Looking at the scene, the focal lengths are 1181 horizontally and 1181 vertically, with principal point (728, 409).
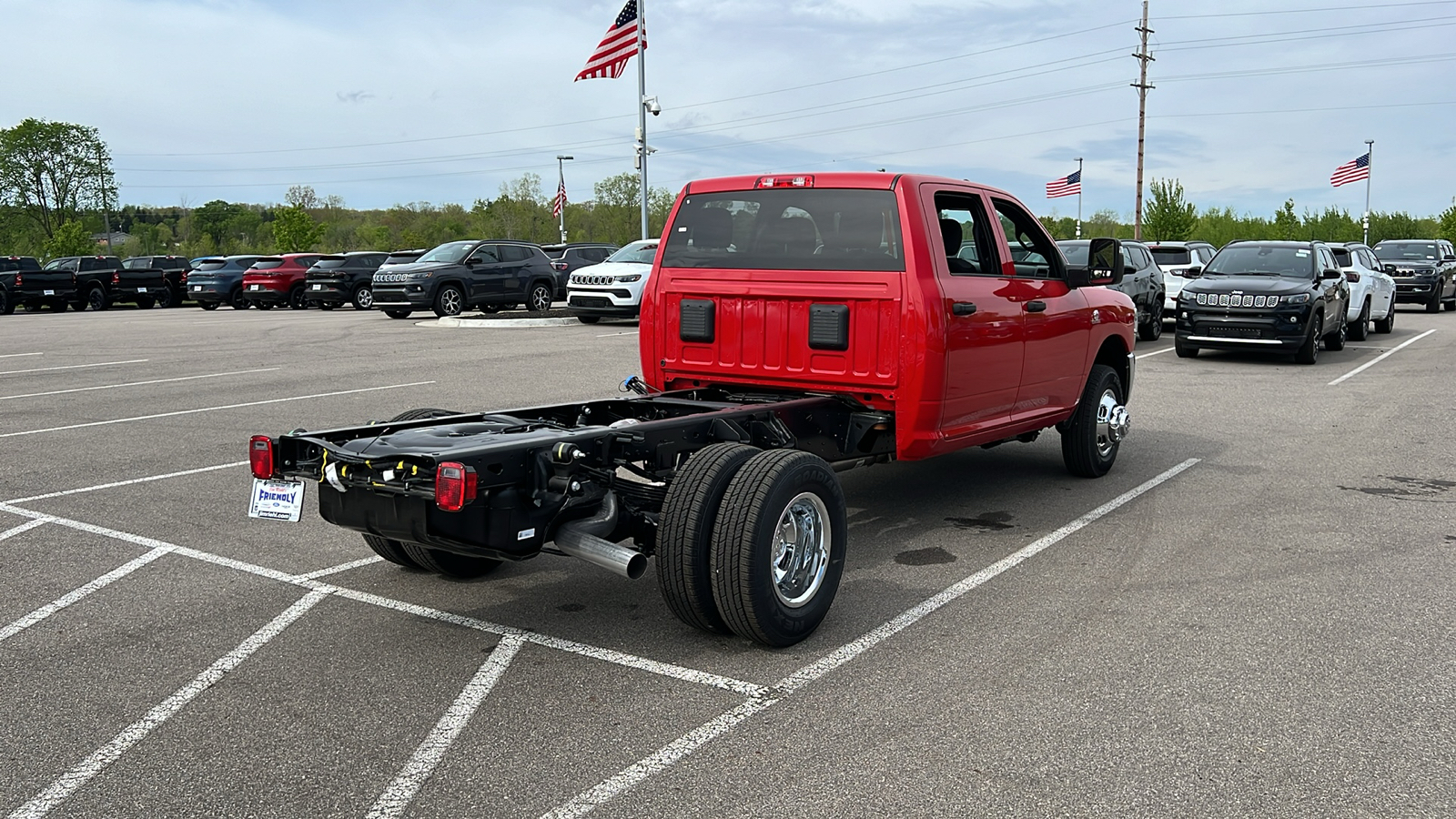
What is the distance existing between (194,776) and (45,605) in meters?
2.24

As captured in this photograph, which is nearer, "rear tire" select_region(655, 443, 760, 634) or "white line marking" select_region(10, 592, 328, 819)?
"white line marking" select_region(10, 592, 328, 819)

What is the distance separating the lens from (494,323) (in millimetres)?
24234

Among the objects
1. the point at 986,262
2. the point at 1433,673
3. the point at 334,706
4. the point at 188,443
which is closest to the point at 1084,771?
the point at 1433,673

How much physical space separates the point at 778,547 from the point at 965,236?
106 inches

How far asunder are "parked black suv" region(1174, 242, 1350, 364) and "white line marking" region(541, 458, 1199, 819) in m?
10.1

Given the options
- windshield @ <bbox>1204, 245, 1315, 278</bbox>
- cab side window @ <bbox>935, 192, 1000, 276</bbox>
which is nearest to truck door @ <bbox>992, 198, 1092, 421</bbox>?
cab side window @ <bbox>935, 192, 1000, 276</bbox>

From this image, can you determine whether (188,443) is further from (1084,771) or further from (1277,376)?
(1277,376)

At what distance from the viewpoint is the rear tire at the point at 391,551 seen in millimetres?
5598

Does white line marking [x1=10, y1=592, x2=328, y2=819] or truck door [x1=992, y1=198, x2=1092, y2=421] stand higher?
truck door [x1=992, y1=198, x2=1092, y2=421]

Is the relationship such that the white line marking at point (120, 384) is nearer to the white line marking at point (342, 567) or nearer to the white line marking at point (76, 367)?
the white line marking at point (76, 367)

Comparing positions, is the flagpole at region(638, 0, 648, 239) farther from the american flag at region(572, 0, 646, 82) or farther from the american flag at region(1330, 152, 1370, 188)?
the american flag at region(1330, 152, 1370, 188)

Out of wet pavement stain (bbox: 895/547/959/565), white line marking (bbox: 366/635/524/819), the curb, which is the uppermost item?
the curb

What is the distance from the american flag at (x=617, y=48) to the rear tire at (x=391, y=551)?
25519 mm

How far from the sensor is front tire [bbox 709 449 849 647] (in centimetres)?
446
